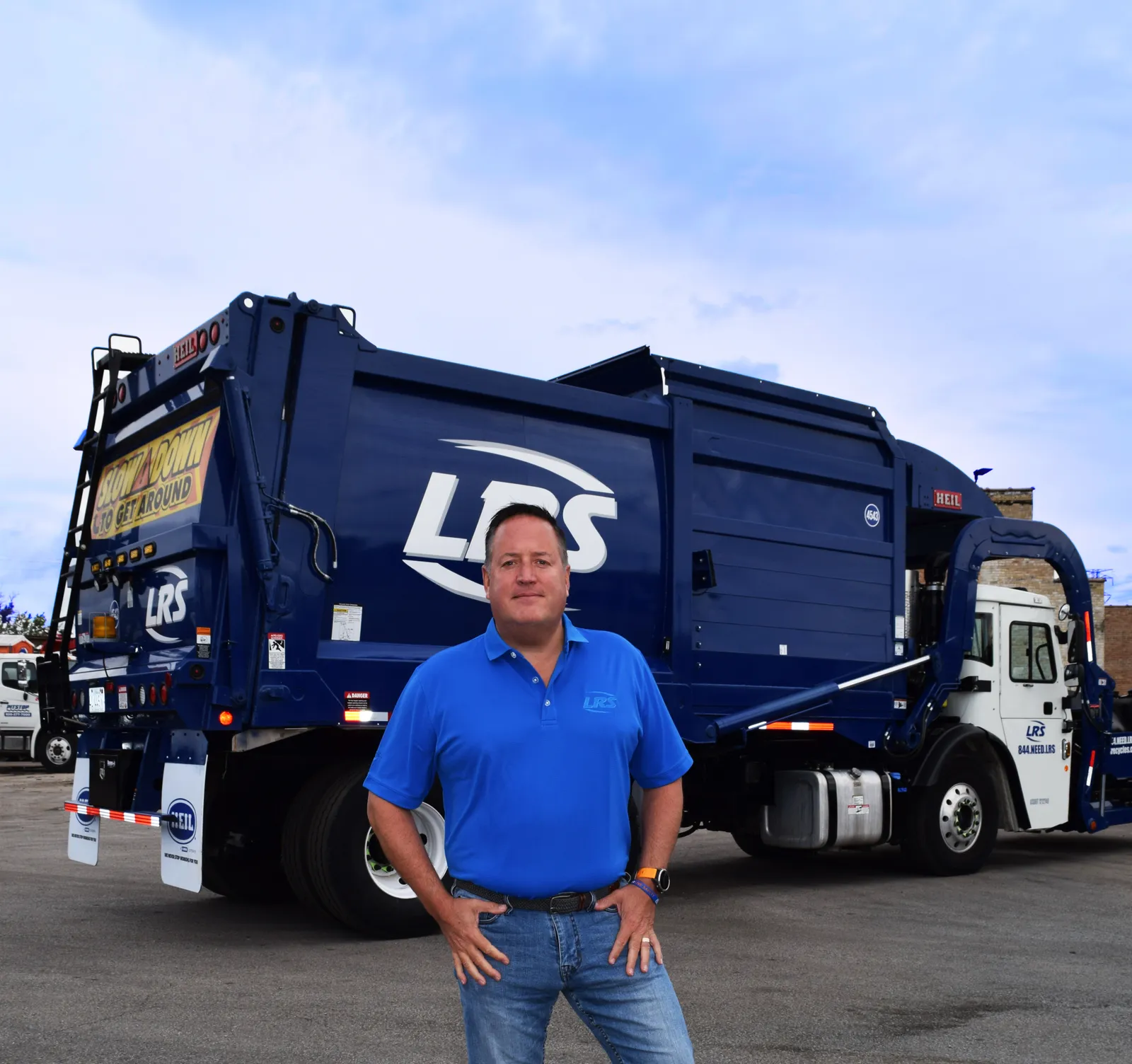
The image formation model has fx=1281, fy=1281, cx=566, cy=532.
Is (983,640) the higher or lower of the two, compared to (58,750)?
higher

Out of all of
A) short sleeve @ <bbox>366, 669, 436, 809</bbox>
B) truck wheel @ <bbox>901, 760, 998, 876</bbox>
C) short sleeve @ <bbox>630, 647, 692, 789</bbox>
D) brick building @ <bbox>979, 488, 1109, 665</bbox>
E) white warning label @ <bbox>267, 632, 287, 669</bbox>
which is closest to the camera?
short sleeve @ <bbox>366, 669, 436, 809</bbox>

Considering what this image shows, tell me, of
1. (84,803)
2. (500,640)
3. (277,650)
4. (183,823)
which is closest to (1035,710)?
(277,650)

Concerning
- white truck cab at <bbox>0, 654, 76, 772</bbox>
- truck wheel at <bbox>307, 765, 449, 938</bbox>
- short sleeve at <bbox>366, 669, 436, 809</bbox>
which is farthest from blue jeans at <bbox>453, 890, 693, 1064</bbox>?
white truck cab at <bbox>0, 654, 76, 772</bbox>

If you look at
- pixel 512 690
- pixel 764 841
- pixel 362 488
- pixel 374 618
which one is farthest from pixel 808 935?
pixel 512 690

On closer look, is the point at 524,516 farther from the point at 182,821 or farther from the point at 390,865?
the point at 182,821

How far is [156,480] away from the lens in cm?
764

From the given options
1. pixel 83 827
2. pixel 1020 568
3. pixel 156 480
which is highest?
pixel 1020 568

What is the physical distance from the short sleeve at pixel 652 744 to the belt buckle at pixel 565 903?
1.02 ft

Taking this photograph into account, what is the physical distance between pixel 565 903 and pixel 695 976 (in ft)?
12.8

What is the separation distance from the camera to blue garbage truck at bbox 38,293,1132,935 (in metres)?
6.86

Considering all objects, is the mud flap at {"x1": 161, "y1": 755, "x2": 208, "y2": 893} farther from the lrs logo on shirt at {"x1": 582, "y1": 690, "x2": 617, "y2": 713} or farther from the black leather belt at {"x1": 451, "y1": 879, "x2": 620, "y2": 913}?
the lrs logo on shirt at {"x1": 582, "y1": 690, "x2": 617, "y2": 713}

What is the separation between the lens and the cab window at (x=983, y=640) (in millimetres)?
10584

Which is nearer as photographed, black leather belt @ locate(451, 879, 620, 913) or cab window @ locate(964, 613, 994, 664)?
black leather belt @ locate(451, 879, 620, 913)

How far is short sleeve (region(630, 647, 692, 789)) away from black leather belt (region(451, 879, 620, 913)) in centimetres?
30
